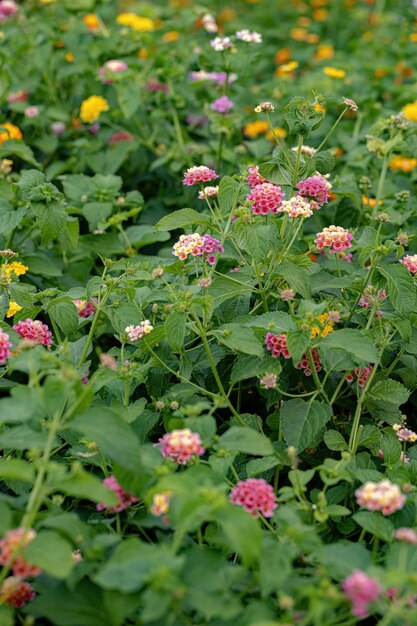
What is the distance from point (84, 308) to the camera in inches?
83.7

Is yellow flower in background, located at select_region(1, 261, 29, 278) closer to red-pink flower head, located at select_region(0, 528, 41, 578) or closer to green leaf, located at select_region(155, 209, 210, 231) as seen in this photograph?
green leaf, located at select_region(155, 209, 210, 231)

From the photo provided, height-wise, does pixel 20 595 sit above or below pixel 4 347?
below

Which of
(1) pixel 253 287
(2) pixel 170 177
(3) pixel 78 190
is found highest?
(1) pixel 253 287

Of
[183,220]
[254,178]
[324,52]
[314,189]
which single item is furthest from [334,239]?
[324,52]

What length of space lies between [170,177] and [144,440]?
1620 mm

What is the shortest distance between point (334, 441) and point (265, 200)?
0.54m

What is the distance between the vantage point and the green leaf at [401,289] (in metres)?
1.79

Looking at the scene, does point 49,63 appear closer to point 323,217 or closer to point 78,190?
point 78,190

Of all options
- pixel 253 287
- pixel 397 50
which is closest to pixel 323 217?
pixel 253 287

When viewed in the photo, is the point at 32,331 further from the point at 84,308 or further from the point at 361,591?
the point at 361,591

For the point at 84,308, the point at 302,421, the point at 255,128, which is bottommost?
the point at 255,128

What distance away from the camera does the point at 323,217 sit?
9.43 ft

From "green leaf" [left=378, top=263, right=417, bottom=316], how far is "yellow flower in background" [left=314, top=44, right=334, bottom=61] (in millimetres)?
2984

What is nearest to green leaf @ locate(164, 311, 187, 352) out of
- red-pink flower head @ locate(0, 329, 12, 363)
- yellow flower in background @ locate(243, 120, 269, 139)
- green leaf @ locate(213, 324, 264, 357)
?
green leaf @ locate(213, 324, 264, 357)
